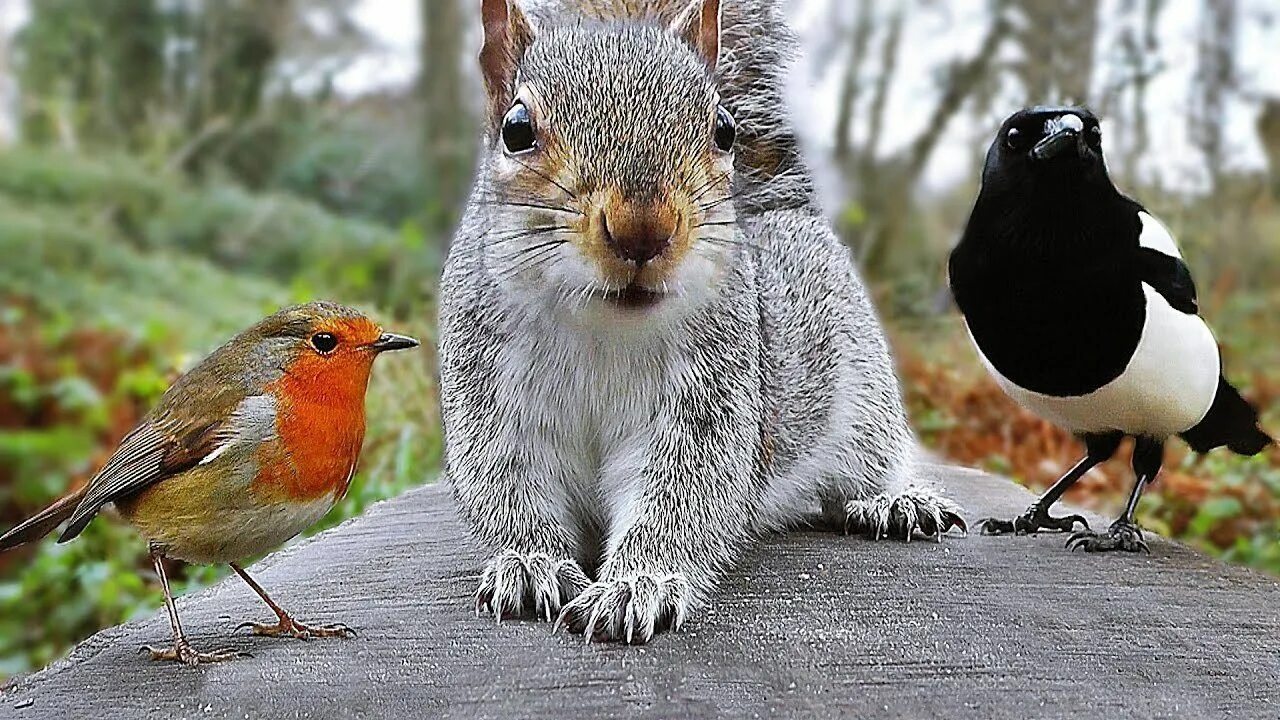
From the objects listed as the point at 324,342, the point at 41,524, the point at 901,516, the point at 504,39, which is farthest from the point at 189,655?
the point at 901,516

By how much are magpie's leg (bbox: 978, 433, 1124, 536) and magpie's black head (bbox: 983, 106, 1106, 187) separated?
0.45 metres

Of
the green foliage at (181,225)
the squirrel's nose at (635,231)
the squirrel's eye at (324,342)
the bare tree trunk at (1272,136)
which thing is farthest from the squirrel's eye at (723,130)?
the bare tree trunk at (1272,136)

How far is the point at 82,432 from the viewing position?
3.44m

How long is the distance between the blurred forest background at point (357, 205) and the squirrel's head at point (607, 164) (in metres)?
1.70

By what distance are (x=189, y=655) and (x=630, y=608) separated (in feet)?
1.48

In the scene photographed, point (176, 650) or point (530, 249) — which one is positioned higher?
point (530, 249)

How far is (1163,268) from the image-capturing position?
161 centimetres

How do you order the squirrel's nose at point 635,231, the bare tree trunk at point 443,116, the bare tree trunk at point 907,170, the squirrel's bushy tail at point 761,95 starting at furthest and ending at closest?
1. the bare tree trunk at point 443,116
2. the bare tree trunk at point 907,170
3. the squirrel's bushy tail at point 761,95
4. the squirrel's nose at point 635,231

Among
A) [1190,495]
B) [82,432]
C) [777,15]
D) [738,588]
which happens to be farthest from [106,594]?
[1190,495]

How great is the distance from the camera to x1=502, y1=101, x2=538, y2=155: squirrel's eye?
1.07 metres

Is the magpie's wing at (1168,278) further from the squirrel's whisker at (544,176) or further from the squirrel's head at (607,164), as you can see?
the squirrel's whisker at (544,176)

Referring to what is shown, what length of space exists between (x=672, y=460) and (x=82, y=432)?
2824mm

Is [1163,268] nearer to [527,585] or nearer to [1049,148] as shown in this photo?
[1049,148]

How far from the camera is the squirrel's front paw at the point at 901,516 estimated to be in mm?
1654
